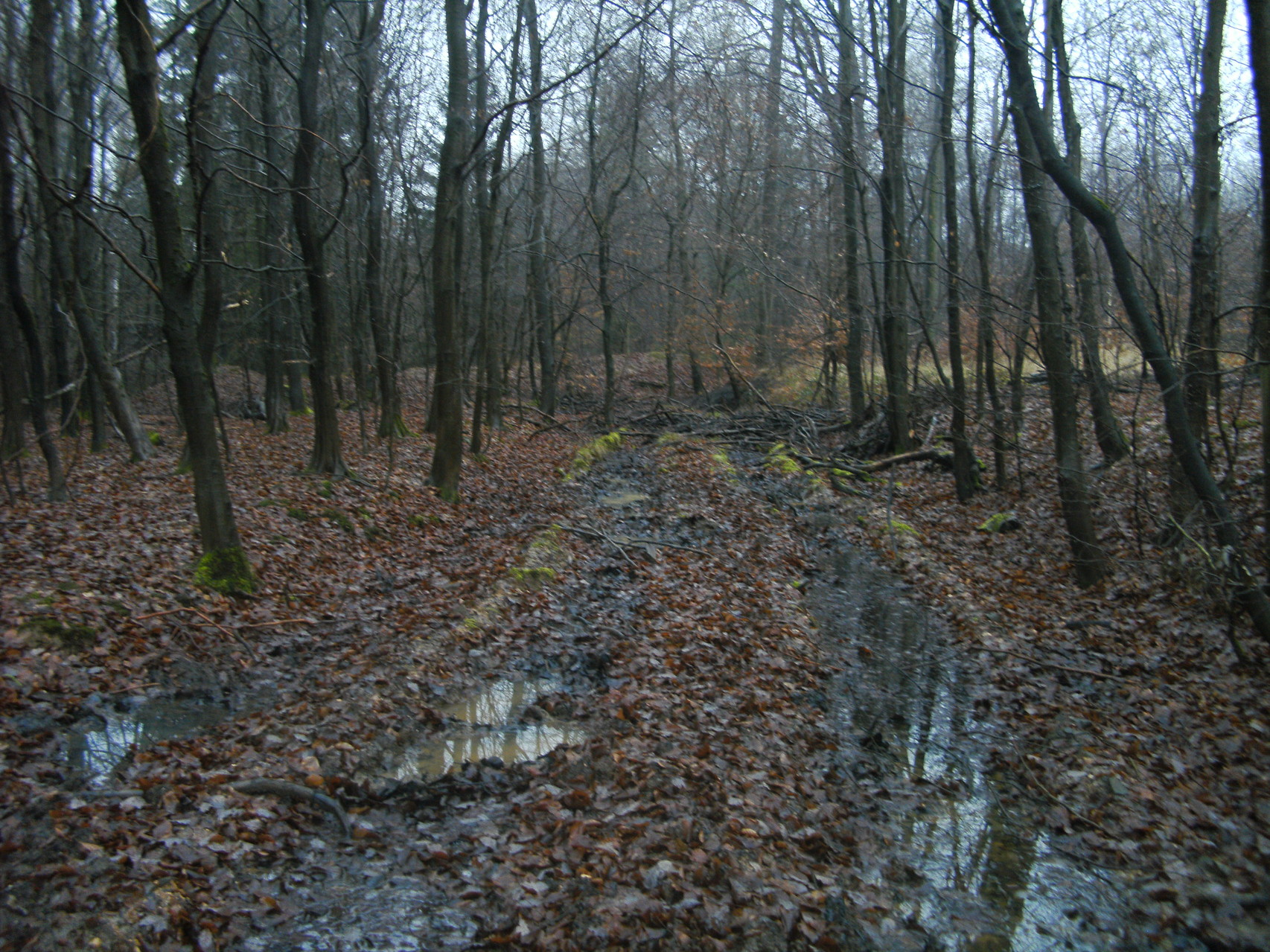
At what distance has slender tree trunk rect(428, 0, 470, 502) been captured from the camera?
13.2m

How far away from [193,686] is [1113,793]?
6999 mm

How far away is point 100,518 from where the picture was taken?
10.2 metres

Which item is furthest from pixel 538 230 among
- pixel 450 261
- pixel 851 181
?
pixel 450 261

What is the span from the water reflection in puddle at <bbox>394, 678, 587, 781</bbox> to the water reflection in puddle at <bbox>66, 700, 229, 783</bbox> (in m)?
1.70

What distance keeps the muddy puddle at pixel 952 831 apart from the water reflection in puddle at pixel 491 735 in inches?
93.5

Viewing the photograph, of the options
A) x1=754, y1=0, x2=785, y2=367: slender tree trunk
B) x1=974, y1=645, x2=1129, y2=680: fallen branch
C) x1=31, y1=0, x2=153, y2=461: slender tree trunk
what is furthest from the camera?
x1=754, y1=0, x2=785, y2=367: slender tree trunk

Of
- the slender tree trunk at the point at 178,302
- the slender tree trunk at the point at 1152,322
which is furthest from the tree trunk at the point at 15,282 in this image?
the slender tree trunk at the point at 1152,322

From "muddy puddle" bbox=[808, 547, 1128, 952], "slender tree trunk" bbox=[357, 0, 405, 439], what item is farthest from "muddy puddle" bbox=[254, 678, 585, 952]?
"slender tree trunk" bbox=[357, 0, 405, 439]

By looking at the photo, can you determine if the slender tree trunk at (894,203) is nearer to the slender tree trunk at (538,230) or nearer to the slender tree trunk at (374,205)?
the slender tree trunk at (538,230)

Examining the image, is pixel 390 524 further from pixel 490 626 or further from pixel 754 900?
pixel 754 900

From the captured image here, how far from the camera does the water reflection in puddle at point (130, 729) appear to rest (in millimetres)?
5336

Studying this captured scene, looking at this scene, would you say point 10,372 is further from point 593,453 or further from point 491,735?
point 593,453

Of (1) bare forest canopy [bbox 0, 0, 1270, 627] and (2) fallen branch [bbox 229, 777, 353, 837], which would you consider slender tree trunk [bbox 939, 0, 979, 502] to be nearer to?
(1) bare forest canopy [bbox 0, 0, 1270, 627]

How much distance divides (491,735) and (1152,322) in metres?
6.90
